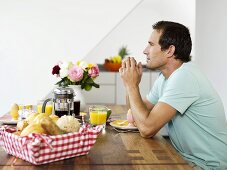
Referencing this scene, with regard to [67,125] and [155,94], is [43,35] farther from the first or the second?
[67,125]

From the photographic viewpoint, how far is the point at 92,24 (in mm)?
4238

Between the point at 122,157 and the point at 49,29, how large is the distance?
9.33 ft

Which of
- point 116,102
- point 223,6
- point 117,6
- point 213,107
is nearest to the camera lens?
point 213,107

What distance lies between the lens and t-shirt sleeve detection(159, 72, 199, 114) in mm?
2020

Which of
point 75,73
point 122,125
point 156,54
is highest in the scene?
point 156,54

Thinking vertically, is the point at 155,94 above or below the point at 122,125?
above

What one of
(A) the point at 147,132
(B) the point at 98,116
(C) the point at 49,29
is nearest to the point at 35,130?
(A) the point at 147,132

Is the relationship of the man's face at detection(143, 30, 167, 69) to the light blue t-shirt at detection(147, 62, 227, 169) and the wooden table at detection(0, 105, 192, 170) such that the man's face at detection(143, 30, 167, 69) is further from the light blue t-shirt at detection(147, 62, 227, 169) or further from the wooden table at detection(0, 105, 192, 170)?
the wooden table at detection(0, 105, 192, 170)

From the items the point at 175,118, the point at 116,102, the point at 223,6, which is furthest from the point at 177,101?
the point at 116,102

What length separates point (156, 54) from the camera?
7.48ft

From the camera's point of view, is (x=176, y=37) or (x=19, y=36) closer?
(x=176, y=37)

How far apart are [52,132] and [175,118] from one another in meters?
0.80

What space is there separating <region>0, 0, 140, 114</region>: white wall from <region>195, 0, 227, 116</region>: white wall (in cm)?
77

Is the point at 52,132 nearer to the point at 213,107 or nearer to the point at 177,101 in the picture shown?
the point at 177,101
